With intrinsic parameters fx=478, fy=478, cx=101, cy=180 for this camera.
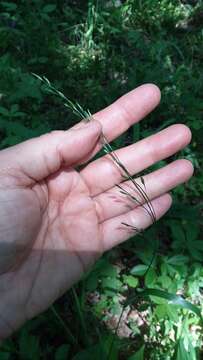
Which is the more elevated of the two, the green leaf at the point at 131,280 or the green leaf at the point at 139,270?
the green leaf at the point at 139,270

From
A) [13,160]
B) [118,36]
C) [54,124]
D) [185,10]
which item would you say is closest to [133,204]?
[13,160]

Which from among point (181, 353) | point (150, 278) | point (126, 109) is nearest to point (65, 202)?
point (126, 109)

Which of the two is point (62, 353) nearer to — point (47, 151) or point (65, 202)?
point (65, 202)

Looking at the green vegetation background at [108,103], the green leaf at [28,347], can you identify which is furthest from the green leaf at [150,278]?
the green leaf at [28,347]

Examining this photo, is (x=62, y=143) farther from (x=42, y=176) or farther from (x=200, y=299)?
(x=200, y=299)

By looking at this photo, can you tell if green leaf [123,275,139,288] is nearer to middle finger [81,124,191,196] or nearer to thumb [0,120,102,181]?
middle finger [81,124,191,196]

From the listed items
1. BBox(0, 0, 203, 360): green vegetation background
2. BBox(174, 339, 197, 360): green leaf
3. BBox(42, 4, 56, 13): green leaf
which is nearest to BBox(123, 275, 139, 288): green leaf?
BBox(0, 0, 203, 360): green vegetation background

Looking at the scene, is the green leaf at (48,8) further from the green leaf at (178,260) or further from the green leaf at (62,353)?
the green leaf at (62,353)
